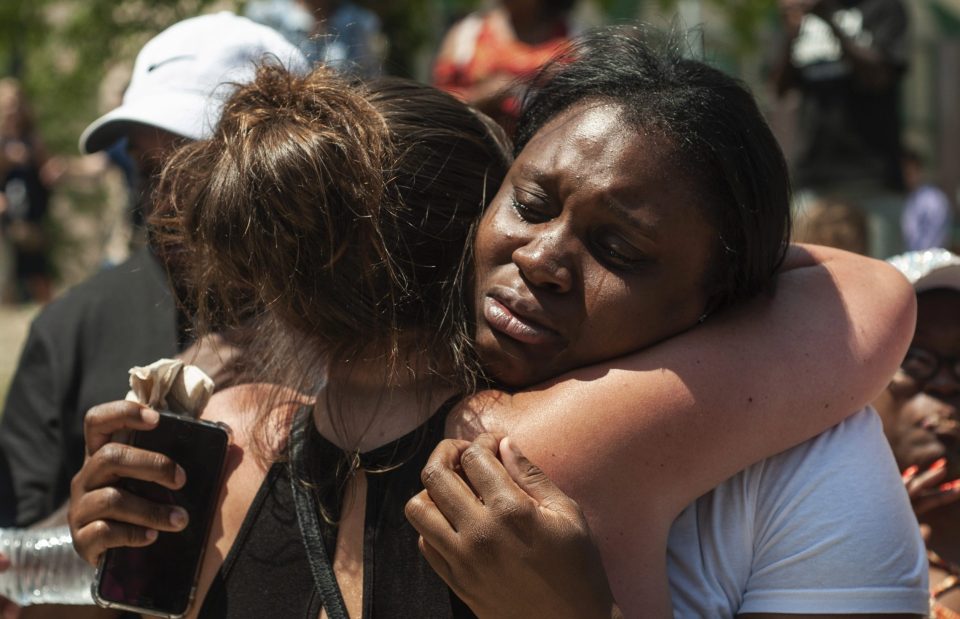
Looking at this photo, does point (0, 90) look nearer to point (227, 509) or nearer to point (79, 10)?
point (79, 10)

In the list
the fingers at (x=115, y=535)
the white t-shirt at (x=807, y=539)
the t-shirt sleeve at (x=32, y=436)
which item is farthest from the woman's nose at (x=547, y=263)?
the t-shirt sleeve at (x=32, y=436)

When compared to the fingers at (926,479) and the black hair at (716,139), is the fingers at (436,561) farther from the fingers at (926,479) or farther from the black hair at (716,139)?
the fingers at (926,479)

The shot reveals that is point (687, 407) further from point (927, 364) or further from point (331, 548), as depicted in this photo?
point (927, 364)

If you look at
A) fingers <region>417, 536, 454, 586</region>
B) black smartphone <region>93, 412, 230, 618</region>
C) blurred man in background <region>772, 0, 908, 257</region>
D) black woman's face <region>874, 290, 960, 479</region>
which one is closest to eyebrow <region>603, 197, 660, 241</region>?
fingers <region>417, 536, 454, 586</region>

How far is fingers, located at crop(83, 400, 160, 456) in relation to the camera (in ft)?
6.33

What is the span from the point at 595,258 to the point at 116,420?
77cm

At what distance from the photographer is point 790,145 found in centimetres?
787

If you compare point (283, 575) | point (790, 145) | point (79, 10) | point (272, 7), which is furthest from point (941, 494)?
point (79, 10)

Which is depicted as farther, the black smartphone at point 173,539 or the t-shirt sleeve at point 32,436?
the t-shirt sleeve at point 32,436

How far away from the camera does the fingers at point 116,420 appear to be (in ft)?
6.33

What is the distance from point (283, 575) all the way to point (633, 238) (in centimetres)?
68

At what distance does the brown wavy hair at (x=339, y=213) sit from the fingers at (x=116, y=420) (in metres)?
0.19

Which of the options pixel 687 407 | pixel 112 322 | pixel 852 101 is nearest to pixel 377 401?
pixel 687 407

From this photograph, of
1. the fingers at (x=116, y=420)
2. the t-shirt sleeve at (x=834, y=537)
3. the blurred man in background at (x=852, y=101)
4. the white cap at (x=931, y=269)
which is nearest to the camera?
the t-shirt sleeve at (x=834, y=537)
